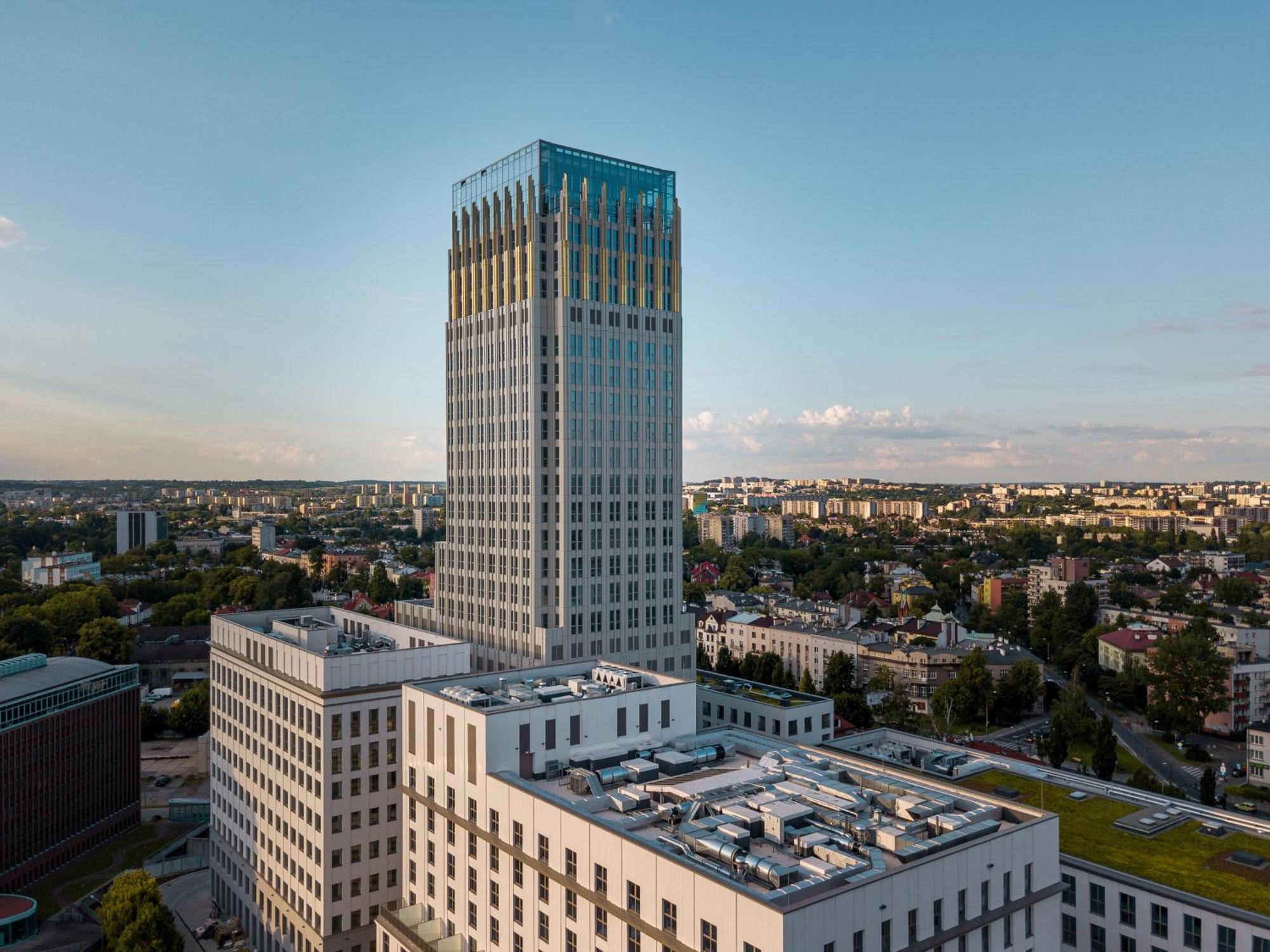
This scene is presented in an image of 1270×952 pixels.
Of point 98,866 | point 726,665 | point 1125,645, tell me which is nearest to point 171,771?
point 98,866

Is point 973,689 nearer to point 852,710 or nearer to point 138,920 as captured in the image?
point 852,710

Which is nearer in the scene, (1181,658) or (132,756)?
(132,756)

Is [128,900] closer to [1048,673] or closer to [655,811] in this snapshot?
[655,811]

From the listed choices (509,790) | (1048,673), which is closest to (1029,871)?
(509,790)

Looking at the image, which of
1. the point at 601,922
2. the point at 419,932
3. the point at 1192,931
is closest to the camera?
the point at 601,922

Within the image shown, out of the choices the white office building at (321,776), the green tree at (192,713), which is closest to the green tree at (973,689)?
the white office building at (321,776)

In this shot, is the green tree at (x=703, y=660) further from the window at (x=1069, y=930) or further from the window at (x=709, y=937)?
the window at (x=709, y=937)
